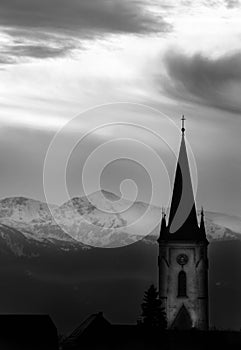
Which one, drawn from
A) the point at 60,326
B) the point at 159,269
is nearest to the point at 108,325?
the point at 159,269

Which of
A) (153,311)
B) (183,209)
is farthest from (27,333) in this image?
(183,209)

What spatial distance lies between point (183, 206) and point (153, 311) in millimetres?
11372

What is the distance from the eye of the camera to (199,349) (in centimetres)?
13962

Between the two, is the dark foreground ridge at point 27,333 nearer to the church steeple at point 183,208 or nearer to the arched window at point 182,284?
the arched window at point 182,284

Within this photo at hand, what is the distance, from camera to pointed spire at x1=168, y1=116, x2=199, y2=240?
166 m

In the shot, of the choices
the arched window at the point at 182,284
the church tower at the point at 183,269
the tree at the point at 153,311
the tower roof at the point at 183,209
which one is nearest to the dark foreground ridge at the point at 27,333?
the tree at the point at 153,311

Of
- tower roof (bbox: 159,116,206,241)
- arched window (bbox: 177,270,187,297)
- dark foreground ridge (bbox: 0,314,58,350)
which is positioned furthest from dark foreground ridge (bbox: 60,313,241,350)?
tower roof (bbox: 159,116,206,241)

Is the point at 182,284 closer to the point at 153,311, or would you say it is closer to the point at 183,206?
the point at 153,311

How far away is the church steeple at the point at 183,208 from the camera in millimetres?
165500

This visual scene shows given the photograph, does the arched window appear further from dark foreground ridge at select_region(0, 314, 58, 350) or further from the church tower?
dark foreground ridge at select_region(0, 314, 58, 350)

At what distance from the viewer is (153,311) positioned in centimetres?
16462

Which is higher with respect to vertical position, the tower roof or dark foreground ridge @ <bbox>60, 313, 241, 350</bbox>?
the tower roof

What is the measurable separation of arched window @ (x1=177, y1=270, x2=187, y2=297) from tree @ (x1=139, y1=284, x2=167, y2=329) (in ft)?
7.80

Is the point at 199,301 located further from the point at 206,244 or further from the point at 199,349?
the point at 199,349
